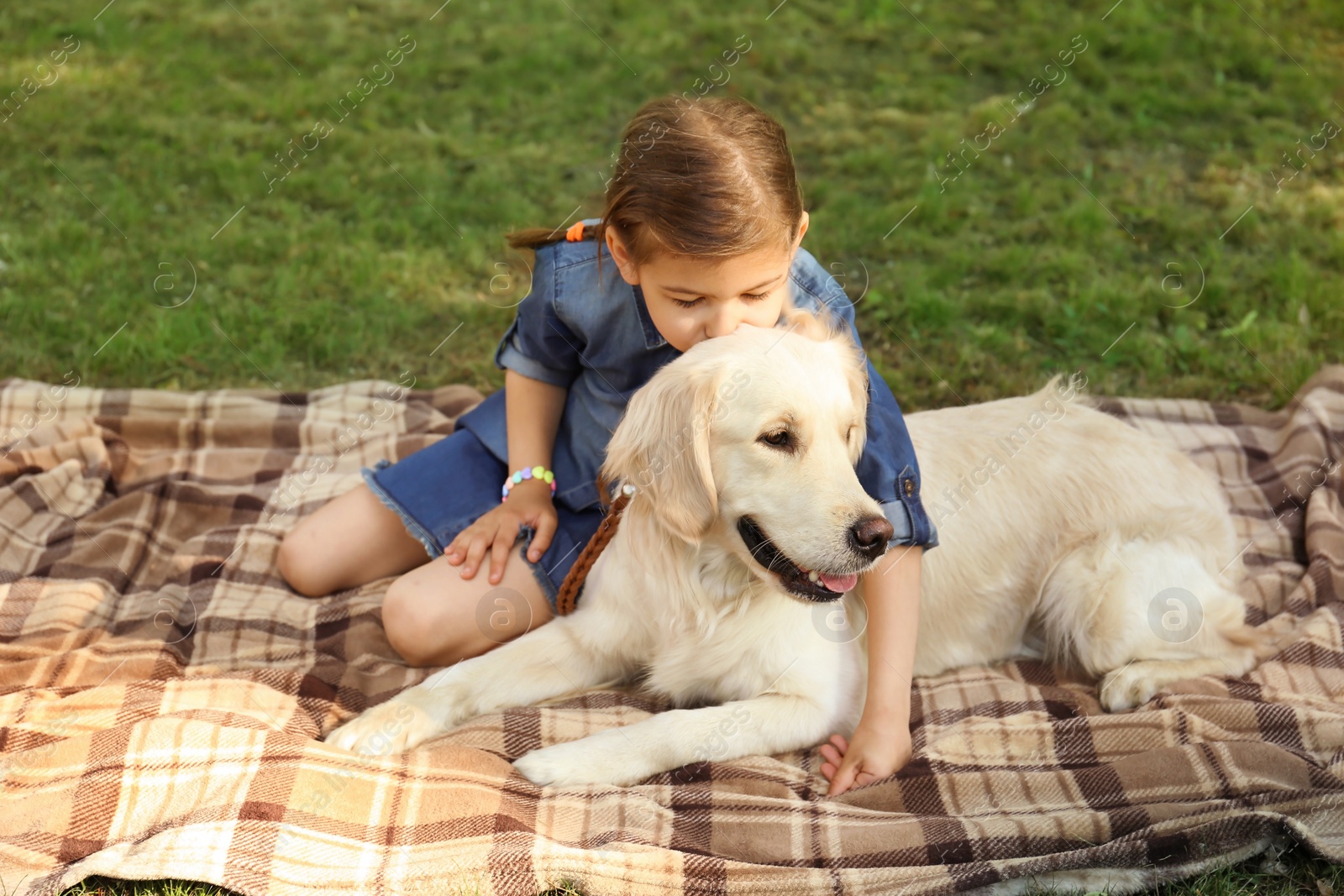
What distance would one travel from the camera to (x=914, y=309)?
4.73m

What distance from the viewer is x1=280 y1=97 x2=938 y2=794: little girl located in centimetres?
240

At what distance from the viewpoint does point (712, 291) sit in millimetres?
2432

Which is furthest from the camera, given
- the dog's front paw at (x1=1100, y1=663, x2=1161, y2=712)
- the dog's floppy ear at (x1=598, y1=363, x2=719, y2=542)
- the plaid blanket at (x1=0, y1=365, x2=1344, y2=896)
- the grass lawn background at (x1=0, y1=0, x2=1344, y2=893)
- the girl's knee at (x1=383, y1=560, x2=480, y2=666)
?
the grass lawn background at (x1=0, y1=0, x2=1344, y2=893)

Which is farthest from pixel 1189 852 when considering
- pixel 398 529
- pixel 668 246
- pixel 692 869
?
pixel 398 529

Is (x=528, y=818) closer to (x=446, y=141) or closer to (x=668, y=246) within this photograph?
(x=668, y=246)

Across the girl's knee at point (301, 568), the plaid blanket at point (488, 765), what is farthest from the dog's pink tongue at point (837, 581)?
the girl's knee at point (301, 568)

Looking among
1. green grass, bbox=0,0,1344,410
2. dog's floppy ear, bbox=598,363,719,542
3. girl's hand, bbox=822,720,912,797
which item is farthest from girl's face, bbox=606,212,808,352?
green grass, bbox=0,0,1344,410

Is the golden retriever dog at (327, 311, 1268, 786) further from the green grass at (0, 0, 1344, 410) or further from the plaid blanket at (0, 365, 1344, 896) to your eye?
the green grass at (0, 0, 1344, 410)

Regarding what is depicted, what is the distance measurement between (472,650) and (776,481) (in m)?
1.20

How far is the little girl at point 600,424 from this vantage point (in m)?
2.40

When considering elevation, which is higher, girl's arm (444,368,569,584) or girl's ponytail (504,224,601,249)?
girl's ponytail (504,224,601,249)

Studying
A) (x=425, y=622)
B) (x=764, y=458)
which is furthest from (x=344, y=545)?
(x=764, y=458)

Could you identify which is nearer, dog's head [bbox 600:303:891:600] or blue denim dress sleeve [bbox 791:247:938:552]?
dog's head [bbox 600:303:891:600]

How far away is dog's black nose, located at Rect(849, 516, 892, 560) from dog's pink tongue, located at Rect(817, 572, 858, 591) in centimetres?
10
